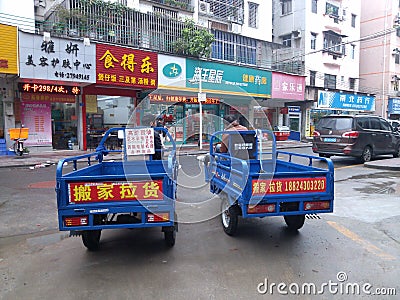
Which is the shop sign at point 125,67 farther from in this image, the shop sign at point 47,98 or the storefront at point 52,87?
the shop sign at point 47,98

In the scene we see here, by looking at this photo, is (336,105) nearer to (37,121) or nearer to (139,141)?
(37,121)

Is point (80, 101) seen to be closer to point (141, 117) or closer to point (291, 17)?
point (141, 117)

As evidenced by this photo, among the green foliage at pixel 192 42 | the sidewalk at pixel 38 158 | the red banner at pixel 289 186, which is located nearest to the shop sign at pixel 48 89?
the sidewalk at pixel 38 158

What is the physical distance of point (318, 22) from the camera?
85.5ft

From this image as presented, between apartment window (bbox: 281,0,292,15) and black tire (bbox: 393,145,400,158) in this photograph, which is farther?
apartment window (bbox: 281,0,292,15)

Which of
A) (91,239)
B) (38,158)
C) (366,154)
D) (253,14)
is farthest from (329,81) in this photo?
(91,239)

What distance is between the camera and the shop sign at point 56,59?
1279 cm

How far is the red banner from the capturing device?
12.1 feet

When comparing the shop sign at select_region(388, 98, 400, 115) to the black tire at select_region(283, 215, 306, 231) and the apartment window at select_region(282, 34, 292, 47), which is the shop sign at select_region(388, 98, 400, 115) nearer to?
the apartment window at select_region(282, 34, 292, 47)

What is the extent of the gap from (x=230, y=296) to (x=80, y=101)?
14.5m

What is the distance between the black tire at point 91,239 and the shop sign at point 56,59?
36.4 feet

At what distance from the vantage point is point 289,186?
382 centimetres

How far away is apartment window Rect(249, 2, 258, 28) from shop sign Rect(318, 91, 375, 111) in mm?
7208

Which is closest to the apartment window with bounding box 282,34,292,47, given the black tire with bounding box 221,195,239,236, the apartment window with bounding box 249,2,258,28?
the apartment window with bounding box 249,2,258,28
